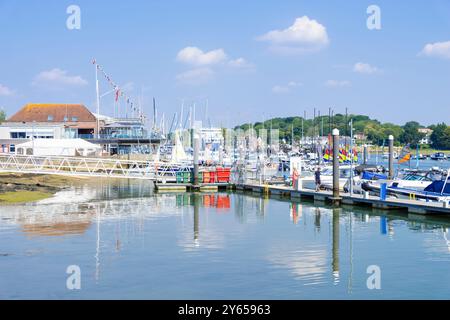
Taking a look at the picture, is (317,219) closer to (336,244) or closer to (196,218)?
(196,218)

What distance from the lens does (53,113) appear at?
106 m

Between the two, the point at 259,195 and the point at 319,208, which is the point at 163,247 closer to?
the point at 319,208

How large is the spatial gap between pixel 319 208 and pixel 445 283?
2032 centimetres

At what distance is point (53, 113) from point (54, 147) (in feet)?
84.4

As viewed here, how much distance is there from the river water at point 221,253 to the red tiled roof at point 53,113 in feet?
216

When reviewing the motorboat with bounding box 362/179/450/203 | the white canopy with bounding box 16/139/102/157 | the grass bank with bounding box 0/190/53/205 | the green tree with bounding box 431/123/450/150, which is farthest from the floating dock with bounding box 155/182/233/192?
the green tree with bounding box 431/123/450/150

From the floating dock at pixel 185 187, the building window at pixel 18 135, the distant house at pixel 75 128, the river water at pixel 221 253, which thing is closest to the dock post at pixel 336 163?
the river water at pixel 221 253

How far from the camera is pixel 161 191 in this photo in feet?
177

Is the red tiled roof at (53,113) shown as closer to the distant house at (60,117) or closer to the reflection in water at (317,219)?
the distant house at (60,117)

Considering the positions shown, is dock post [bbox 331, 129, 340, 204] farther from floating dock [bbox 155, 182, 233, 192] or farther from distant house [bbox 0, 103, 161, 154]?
distant house [bbox 0, 103, 161, 154]

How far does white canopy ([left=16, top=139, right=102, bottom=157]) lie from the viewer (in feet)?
267

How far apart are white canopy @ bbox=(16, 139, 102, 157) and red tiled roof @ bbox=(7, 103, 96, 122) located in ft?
63.2
